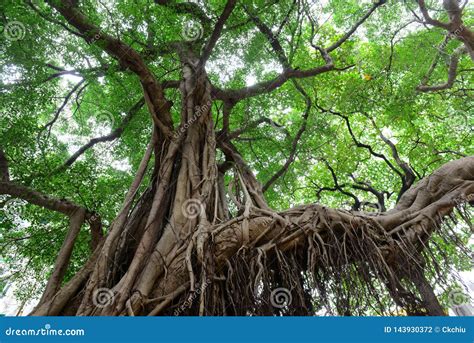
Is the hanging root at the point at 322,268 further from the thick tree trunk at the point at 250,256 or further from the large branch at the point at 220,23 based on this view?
the large branch at the point at 220,23

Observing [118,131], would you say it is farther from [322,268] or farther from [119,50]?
[322,268]

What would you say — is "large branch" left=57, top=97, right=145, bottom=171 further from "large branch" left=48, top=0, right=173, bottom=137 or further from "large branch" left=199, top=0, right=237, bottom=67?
"large branch" left=199, top=0, right=237, bottom=67

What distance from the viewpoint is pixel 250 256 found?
2.28m

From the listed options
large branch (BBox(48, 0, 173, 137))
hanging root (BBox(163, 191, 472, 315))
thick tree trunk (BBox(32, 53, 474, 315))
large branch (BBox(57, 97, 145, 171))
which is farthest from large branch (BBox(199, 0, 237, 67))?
large branch (BBox(57, 97, 145, 171))

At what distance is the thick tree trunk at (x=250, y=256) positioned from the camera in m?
2.10

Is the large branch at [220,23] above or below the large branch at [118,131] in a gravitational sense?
below

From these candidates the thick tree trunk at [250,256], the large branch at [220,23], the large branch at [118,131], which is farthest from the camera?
the large branch at [118,131]

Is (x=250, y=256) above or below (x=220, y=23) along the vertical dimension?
below

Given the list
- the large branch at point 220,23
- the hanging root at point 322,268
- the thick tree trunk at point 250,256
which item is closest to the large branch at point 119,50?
the thick tree trunk at point 250,256

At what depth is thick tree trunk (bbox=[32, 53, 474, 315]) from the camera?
210 cm

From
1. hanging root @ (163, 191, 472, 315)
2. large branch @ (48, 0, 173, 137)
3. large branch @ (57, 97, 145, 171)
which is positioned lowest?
hanging root @ (163, 191, 472, 315)

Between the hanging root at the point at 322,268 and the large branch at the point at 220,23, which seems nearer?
the hanging root at the point at 322,268

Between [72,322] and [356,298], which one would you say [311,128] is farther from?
[72,322]

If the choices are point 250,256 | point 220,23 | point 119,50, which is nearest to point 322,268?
point 250,256
